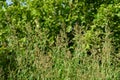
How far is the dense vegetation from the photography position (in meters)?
5.62

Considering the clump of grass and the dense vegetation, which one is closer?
the clump of grass

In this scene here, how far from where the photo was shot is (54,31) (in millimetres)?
6555

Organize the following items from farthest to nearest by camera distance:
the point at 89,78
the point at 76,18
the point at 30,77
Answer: the point at 76,18 < the point at 30,77 < the point at 89,78

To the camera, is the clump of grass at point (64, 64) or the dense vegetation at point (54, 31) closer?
the clump of grass at point (64, 64)

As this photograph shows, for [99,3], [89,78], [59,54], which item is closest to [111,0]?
[99,3]

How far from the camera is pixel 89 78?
193 inches

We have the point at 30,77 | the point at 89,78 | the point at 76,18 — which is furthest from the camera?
the point at 76,18

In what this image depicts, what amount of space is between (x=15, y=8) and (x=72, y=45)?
119cm

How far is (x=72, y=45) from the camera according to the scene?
6703mm

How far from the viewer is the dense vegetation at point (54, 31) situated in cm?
562

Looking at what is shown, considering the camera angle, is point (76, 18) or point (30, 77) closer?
point (30, 77)

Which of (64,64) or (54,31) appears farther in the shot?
(54,31)

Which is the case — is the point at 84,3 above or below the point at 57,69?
above

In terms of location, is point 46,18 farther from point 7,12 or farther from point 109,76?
point 109,76
